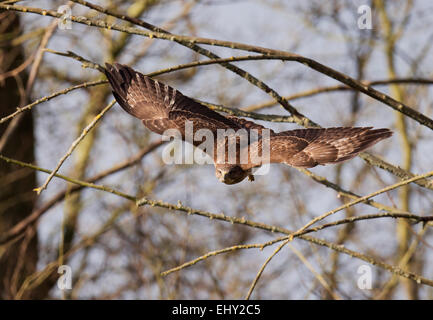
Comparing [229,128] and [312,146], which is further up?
[229,128]

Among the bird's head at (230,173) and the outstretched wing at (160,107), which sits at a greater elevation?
the outstretched wing at (160,107)

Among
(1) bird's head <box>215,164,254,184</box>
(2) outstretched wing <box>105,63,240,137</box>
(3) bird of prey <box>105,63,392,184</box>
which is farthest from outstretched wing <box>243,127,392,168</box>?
(2) outstretched wing <box>105,63,240,137</box>

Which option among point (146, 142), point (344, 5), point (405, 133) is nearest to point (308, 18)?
point (344, 5)

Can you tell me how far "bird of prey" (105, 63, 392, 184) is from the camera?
307 centimetres

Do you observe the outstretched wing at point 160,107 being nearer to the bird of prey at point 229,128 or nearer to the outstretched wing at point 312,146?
the bird of prey at point 229,128

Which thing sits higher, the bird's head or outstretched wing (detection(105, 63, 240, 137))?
outstretched wing (detection(105, 63, 240, 137))

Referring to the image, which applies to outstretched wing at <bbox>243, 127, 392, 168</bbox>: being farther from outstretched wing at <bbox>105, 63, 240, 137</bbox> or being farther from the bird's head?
outstretched wing at <bbox>105, 63, 240, 137</bbox>

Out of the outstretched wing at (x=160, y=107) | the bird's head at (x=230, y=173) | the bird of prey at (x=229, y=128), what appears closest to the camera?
the bird of prey at (x=229, y=128)

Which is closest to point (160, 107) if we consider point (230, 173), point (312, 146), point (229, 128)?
point (229, 128)

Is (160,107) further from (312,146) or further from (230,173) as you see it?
(312,146)

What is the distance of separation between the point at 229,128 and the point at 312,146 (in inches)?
24.3

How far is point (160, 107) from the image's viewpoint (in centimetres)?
374

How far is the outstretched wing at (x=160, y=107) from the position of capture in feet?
11.5

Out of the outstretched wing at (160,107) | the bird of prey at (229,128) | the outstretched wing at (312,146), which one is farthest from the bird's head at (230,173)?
the outstretched wing at (160,107)
